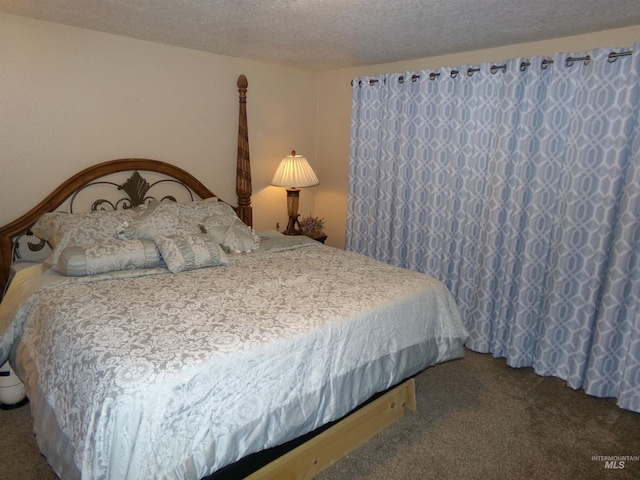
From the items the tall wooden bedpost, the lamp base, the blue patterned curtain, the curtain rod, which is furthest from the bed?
the curtain rod

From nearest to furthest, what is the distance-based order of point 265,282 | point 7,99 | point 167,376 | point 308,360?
point 167,376 → point 308,360 → point 265,282 → point 7,99

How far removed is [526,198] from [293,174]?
196 centimetres

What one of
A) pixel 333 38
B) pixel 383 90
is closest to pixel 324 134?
pixel 383 90

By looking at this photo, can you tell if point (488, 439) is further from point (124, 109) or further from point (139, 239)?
point (124, 109)

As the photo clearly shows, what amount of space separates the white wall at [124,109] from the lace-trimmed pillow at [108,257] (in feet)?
2.68

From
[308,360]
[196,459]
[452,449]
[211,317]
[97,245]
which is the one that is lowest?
→ [452,449]

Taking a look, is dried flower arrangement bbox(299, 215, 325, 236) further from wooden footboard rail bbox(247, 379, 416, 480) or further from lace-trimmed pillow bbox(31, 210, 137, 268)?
wooden footboard rail bbox(247, 379, 416, 480)

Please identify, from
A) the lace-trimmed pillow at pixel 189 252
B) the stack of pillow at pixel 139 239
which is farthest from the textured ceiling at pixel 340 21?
the lace-trimmed pillow at pixel 189 252

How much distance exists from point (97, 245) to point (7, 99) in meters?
1.17

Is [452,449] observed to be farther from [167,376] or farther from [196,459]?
[167,376]

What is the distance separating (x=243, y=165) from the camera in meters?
3.66

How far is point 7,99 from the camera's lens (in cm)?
257

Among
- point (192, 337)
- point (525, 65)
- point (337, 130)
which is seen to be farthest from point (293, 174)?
point (192, 337)

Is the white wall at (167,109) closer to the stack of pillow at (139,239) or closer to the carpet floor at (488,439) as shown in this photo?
the stack of pillow at (139,239)
